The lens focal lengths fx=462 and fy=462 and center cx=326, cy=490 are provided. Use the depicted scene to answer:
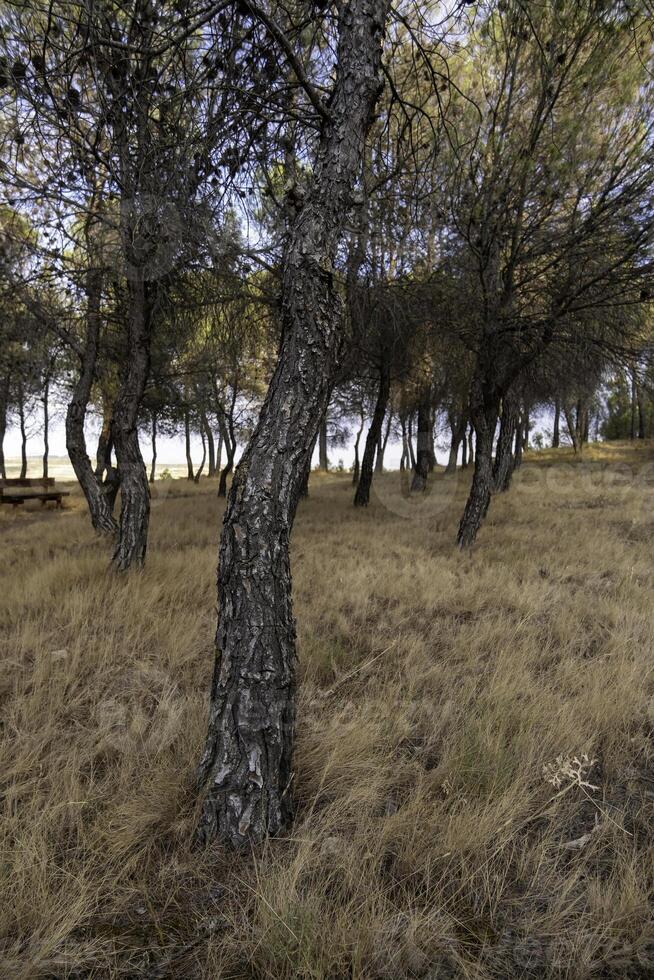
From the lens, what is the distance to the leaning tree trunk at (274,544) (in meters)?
2.00

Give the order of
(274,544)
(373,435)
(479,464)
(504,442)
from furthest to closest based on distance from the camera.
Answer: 1. (504,442)
2. (373,435)
3. (479,464)
4. (274,544)

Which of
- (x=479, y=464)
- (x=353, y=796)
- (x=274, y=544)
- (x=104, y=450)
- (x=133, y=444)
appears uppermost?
(x=104, y=450)

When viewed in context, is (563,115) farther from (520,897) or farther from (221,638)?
(520,897)

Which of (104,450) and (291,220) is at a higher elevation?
(291,220)

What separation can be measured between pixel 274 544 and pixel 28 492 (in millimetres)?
16469

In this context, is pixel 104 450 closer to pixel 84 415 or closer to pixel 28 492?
pixel 84 415

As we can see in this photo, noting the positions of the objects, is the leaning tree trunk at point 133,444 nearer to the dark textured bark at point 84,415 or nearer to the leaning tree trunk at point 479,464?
the dark textured bark at point 84,415

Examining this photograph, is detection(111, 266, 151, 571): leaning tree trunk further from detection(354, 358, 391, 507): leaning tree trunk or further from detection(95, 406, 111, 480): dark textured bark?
detection(354, 358, 391, 507): leaning tree trunk

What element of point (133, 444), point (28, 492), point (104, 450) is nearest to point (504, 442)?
point (104, 450)

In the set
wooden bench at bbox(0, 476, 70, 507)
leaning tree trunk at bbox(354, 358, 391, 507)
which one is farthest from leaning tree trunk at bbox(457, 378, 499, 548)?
wooden bench at bbox(0, 476, 70, 507)

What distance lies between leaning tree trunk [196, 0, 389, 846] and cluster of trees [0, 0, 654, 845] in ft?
0.03

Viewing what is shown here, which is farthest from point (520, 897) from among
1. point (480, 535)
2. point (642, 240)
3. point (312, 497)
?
point (312, 497)

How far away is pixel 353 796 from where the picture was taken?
2.15 m

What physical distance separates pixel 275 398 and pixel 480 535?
813 centimetres
